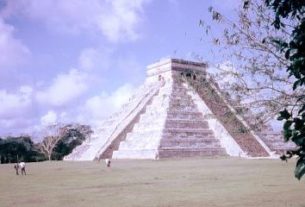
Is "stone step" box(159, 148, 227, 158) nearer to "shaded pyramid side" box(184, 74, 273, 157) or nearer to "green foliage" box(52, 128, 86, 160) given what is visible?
"shaded pyramid side" box(184, 74, 273, 157)

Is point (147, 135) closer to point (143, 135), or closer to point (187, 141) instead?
point (143, 135)

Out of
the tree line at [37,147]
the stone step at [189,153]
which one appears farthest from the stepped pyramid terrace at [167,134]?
A: the tree line at [37,147]

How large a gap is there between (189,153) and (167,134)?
2334 millimetres

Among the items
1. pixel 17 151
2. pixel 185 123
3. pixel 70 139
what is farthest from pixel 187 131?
pixel 70 139

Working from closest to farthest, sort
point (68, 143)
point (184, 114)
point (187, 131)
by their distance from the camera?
point (187, 131), point (184, 114), point (68, 143)

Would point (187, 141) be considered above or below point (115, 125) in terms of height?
below

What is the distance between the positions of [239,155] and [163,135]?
648 cm

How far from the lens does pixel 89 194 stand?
13.7 m

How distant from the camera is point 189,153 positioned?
35.4 meters

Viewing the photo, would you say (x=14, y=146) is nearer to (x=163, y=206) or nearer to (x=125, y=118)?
(x=125, y=118)

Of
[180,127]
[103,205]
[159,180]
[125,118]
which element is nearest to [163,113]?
[180,127]

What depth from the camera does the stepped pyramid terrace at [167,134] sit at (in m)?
35.8

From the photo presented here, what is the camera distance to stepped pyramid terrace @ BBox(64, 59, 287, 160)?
35.8m

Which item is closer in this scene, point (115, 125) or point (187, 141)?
point (187, 141)
